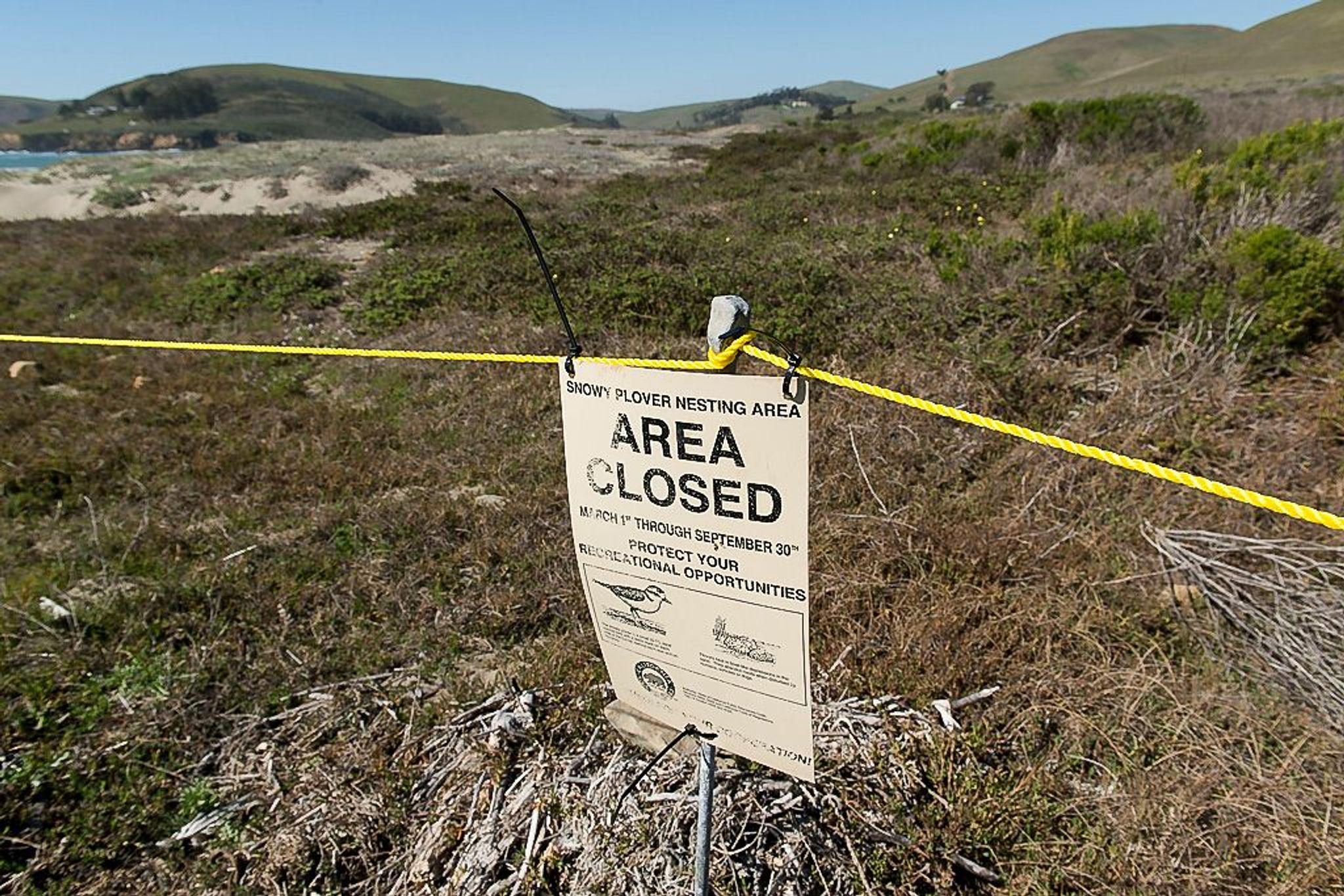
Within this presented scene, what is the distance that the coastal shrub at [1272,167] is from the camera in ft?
20.9

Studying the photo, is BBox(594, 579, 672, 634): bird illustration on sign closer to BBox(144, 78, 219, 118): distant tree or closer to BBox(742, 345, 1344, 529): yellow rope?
BBox(742, 345, 1344, 529): yellow rope

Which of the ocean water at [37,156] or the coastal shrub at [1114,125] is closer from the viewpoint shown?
the coastal shrub at [1114,125]

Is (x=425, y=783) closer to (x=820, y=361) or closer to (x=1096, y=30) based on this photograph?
(x=820, y=361)

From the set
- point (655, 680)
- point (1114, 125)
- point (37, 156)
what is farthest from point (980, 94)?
point (655, 680)

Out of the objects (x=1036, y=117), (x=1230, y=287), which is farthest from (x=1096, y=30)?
(x=1230, y=287)

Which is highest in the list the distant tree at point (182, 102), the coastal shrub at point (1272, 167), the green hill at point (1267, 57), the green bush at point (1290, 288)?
the distant tree at point (182, 102)

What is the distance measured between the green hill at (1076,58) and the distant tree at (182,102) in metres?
99.2

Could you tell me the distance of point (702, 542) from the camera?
1.62 metres

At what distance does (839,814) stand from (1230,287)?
541cm

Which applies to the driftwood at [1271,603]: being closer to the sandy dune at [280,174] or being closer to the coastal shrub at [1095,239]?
the coastal shrub at [1095,239]

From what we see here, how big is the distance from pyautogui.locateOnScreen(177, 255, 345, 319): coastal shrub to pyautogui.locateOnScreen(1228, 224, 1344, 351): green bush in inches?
386

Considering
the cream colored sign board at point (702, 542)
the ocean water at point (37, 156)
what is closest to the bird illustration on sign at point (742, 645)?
the cream colored sign board at point (702, 542)

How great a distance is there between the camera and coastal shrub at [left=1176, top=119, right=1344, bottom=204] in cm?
636

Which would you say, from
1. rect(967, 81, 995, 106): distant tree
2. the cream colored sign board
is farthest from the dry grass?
rect(967, 81, 995, 106): distant tree
